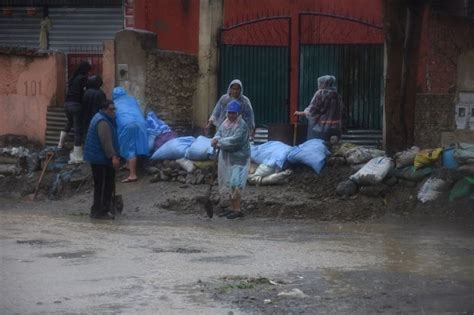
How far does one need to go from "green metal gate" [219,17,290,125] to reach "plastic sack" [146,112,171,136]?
1648 mm

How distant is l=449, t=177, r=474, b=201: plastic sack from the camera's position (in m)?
12.9

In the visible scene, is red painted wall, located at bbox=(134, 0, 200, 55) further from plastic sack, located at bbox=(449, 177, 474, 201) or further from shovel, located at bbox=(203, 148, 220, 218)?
plastic sack, located at bbox=(449, 177, 474, 201)

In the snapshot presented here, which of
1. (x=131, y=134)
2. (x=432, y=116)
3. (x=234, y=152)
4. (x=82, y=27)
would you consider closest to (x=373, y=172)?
(x=234, y=152)

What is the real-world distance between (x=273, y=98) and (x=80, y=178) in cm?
384

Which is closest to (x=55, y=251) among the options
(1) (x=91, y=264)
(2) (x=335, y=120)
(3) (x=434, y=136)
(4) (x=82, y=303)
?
(1) (x=91, y=264)

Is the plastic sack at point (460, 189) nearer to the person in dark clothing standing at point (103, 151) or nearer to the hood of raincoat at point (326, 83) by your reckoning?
the hood of raincoat at point (326, 83)

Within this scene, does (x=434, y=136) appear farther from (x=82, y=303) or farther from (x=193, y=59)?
(x=82, y=303)

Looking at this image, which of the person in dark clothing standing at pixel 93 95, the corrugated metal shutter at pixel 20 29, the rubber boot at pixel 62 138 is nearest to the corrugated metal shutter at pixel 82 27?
the corrugated metal shutter at pixel 20 29

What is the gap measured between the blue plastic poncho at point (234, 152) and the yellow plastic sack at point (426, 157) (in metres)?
2.28

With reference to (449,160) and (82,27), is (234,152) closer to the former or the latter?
(449,160)

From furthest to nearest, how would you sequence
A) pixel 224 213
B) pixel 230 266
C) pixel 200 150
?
pixel 200 150
pixel 224 213
pixel 230 266

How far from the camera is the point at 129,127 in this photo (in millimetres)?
15531

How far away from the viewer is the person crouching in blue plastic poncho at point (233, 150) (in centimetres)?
1288

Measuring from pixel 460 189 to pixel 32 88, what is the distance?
8435 mm
